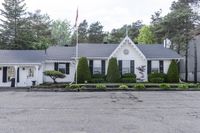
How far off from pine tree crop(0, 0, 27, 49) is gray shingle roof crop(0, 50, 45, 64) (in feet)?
55.8

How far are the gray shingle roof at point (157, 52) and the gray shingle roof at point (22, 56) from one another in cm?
1163

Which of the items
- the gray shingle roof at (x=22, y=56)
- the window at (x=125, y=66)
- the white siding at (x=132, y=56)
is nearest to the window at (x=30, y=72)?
the gray shingle roof at (x=22, y=56)

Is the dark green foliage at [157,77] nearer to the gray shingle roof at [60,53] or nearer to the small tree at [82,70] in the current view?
the small tree at [82,70]

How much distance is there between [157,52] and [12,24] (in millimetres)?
29489

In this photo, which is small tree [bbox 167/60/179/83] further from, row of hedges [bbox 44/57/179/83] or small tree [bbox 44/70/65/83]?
small tree [bbox 44/70/65/83]

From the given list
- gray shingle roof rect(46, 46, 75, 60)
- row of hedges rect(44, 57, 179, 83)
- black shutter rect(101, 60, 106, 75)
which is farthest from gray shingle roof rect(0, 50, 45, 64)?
black shutter rect(101, 60, 106, 75)

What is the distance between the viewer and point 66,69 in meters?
42.1

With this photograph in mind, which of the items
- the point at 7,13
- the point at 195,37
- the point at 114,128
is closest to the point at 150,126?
the point at 114,128

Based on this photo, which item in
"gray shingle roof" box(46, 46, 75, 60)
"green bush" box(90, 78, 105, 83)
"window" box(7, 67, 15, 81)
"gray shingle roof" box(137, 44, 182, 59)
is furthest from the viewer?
"gray shingle roof" box(137, 44, 182, 59)

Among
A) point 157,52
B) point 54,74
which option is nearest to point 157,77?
point 157,52

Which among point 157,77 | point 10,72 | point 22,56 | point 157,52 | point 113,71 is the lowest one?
point 157,77

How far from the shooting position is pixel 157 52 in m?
44.0

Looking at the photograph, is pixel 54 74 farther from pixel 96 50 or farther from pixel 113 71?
pixel 96 50

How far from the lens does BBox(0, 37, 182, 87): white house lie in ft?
133
